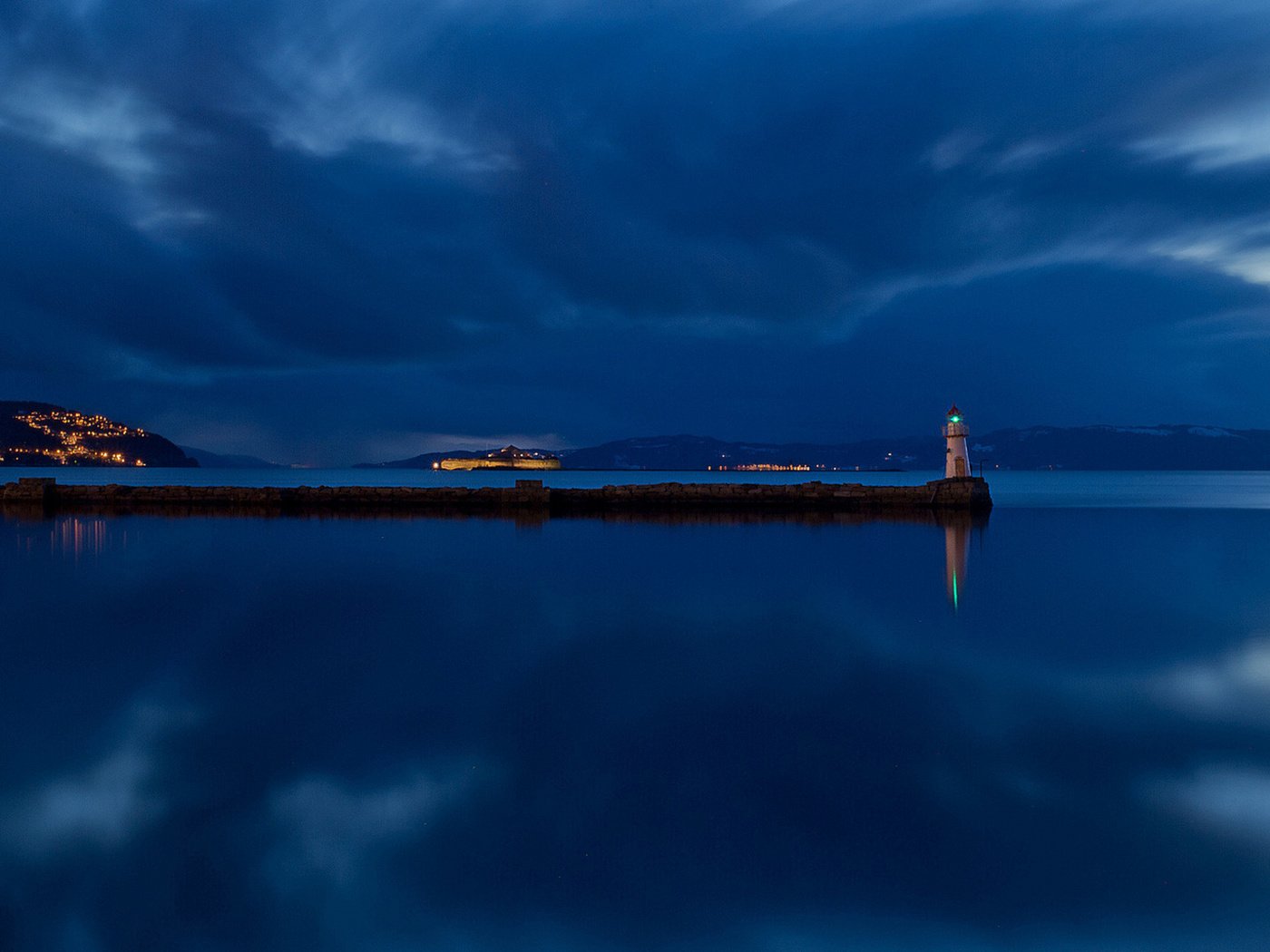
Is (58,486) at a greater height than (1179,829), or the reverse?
(58,486)

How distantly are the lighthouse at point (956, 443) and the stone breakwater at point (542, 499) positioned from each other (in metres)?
4.70

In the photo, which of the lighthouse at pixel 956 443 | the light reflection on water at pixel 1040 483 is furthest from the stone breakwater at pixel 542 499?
the light reflection on water at pixel 1040 483

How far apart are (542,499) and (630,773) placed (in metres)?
24.9

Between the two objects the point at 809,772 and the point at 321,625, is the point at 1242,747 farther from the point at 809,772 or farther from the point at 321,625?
the point at 321,625

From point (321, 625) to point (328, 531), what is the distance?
13.0 metres

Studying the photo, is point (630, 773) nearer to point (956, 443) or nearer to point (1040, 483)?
point (956, 443)

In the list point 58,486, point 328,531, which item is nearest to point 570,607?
point 328,531

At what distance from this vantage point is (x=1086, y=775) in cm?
497

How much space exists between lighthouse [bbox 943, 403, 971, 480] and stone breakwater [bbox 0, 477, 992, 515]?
15.4ft

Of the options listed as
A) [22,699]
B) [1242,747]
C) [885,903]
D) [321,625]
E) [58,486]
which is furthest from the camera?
[58,486]

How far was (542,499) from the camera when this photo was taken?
29.6 metres

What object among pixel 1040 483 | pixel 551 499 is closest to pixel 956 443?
pixel 551 499

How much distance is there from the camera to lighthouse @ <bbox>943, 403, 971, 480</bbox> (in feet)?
115

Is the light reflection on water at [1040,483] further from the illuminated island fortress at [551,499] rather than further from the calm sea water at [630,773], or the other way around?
the calm sea water at [630,773]
